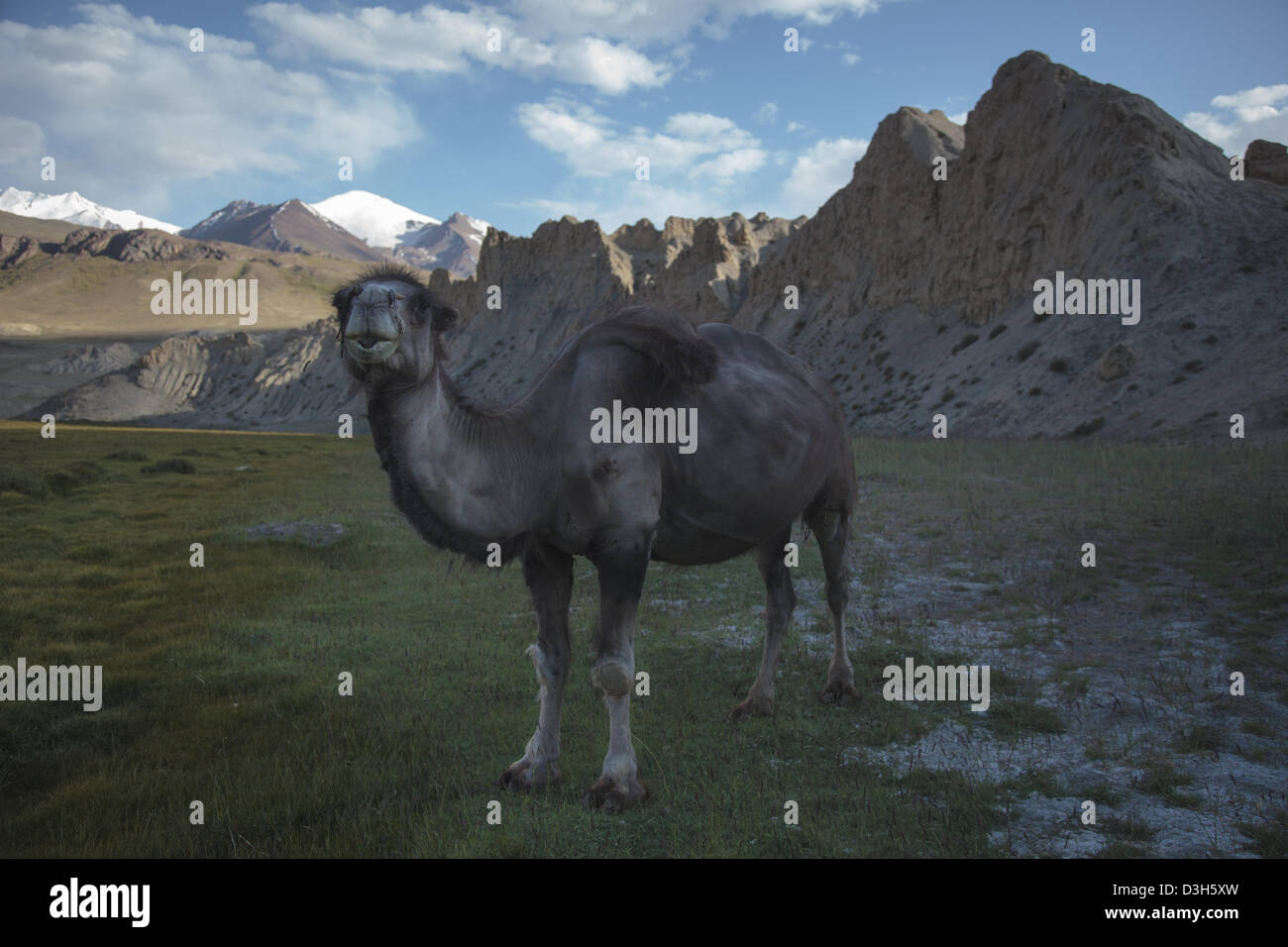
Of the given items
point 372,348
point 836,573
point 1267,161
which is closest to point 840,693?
point 836,573

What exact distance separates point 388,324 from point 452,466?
2.91 feet

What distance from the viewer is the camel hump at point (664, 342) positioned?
Result: 16.9ft

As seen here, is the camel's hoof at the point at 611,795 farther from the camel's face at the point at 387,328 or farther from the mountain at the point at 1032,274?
the mountain at the point at 1032,274

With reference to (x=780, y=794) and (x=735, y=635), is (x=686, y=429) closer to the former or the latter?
(x=780, y=794)

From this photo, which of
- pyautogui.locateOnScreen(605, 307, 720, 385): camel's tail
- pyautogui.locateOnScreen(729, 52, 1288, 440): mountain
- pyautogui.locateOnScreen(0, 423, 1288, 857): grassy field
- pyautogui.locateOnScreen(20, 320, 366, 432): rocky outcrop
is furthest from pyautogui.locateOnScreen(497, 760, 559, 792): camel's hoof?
pyautogui.locateOnScreen(20, 320, 366, 432): rocky outcrop

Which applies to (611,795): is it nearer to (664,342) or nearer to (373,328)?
(664,342)

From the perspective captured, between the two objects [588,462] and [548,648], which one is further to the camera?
[548,648]

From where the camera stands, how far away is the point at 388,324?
3.93 metres

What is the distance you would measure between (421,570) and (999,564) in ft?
30.5

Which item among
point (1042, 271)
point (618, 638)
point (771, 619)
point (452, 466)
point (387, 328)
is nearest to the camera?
point (387, 328)

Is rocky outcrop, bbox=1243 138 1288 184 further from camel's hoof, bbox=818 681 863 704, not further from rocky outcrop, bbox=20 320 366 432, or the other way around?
rocky outcrop, bbox=20 320 366 432

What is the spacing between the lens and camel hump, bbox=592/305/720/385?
5.16 m
